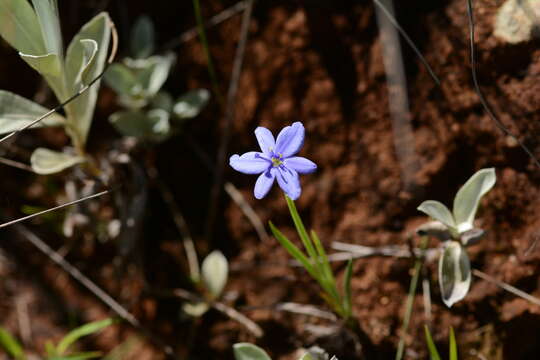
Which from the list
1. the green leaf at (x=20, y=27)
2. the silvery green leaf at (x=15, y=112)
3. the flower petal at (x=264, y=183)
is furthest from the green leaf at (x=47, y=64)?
the flower petal at (x=264, y=183)

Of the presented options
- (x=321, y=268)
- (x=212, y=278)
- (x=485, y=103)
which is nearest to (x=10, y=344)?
(x=212, y=278)

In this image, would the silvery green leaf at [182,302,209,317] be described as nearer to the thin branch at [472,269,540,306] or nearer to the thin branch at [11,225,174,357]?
the thin branch at [11,225,174,357]

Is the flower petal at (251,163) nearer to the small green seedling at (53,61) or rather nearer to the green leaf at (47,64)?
the small green seedling at (53,61)

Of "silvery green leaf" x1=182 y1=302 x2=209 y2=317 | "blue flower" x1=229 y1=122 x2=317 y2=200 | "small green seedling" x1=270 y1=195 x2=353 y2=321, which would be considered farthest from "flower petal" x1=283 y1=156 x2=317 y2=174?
"silvery green leaf" x1=182 y1=302 x2=209 y2=317

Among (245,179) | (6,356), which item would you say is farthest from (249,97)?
(6,356)

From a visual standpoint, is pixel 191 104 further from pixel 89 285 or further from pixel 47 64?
pixel 89 285

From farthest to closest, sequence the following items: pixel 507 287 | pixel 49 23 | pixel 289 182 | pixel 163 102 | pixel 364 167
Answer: pixel 163 102
pixel 364 167
pixel 507 287
pixel 49 23
pixel 289 182
